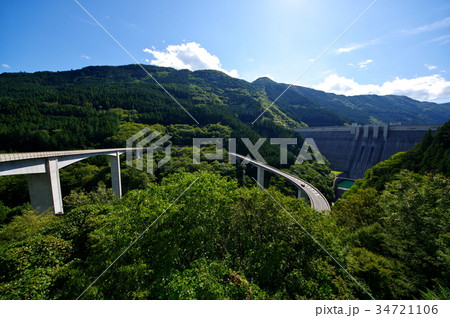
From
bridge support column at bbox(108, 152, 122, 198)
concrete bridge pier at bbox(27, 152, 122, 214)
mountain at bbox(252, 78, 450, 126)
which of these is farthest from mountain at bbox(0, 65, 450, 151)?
bridge support column at bbox(108, 152, 122, 198)

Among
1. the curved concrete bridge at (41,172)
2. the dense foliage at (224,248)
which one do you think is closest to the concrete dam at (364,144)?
the curved concrete bridge at (41,172)

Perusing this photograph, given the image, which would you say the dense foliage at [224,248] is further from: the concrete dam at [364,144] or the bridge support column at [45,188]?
the concrete dam at [364,144]

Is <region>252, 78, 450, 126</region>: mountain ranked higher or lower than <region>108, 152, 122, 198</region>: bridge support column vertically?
higher

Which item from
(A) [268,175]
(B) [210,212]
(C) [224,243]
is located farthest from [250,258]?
(A) [268,175]

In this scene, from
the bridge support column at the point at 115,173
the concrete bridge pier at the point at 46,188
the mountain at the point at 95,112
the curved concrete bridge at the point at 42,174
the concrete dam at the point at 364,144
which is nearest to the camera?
the curved concrete bridge at the point at 42,174

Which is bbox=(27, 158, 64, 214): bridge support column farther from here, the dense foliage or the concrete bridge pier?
A: the dense foliage

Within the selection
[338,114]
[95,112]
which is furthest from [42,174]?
[338,114]
